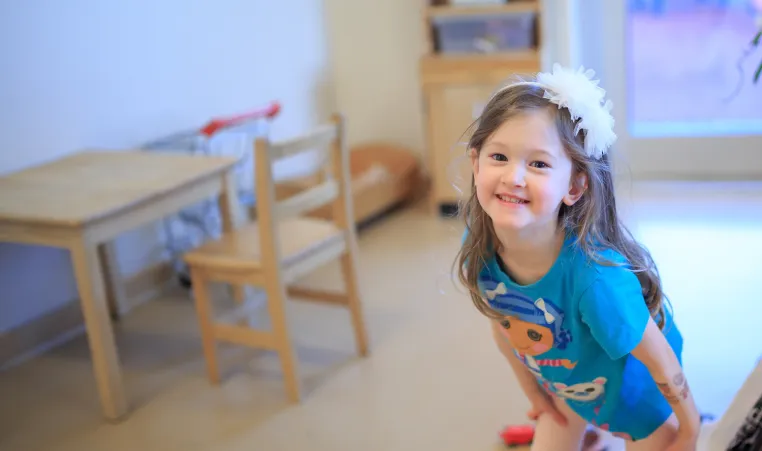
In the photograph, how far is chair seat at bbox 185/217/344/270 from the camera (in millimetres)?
2172

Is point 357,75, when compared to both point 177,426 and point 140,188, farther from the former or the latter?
point 177,426

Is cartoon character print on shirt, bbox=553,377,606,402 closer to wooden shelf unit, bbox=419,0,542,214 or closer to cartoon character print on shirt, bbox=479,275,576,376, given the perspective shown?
cartoon character print on shirt, bbox=479,275,576,376

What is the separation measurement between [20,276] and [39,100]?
21.2 inches

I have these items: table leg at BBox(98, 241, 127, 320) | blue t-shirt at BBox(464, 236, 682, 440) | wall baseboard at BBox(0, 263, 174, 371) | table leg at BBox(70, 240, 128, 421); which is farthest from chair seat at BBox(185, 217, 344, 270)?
blue t-shirt at BBox(464, 236, 682, 440)

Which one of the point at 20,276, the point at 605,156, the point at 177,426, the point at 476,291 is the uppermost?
the point at 605,156

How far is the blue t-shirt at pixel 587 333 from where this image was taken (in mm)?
1397

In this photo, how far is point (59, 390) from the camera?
238cm

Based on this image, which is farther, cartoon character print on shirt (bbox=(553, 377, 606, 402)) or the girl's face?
cartoon character print on shirt (bbox=(553, 377, 606, 402))

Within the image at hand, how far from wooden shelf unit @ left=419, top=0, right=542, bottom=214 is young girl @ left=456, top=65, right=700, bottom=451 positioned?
178 cm

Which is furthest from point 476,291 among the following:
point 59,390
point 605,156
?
point 59,390

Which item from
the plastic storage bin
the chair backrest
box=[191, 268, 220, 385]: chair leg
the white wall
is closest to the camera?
the chair backrest

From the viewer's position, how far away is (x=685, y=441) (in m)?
1.47

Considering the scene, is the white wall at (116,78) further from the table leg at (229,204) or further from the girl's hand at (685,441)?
the girl's hand at (685,441)

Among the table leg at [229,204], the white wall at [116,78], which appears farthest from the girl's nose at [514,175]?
the white wall at [116,78]
